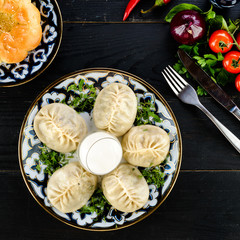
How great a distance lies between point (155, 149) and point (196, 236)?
535mm

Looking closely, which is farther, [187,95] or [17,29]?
[187,95]

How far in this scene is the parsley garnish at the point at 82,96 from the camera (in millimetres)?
1195

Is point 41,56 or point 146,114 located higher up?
point 41,56

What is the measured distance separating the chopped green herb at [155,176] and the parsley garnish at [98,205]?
21cm

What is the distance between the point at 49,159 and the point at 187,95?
0.67 metres

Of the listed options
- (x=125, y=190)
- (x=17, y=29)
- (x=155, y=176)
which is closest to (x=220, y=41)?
(x=155, y=176)

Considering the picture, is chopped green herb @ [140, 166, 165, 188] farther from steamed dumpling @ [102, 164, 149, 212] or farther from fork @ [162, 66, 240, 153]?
fork @ [162, 66, 240, 153]

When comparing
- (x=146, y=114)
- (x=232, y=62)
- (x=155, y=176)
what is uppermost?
(x=232, y=62)

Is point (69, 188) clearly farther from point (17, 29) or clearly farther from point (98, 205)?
point (17, 29)

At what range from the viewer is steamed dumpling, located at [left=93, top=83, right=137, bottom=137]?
43.6 inches

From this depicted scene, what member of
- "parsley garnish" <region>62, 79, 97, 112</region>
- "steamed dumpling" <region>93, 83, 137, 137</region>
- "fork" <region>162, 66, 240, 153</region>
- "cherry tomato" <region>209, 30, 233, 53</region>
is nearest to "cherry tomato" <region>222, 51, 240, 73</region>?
"cherry tomato" <region>209, 30, 233, 53</region>

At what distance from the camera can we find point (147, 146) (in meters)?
1.12

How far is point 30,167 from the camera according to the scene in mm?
1189

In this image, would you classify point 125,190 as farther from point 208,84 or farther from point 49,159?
point 208,84
